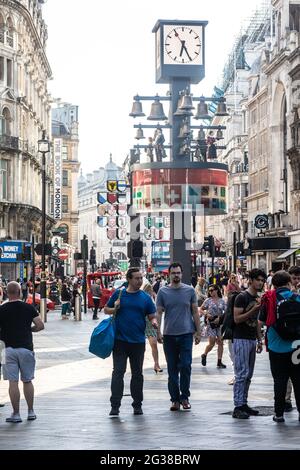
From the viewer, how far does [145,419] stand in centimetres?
1325

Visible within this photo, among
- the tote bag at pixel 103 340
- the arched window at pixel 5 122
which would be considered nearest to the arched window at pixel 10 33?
the arched window at pixel 5 122

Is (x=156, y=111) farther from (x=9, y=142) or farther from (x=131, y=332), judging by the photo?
(x=9, y=142)

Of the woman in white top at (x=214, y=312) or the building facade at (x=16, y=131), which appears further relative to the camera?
the building facade at (x=16, y=131)

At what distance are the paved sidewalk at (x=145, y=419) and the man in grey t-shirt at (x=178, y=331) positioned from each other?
334 millimetres

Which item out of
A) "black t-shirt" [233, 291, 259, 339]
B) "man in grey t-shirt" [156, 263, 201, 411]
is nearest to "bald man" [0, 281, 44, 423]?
"man in grey t-shirt" [156, 263, 201, 411]

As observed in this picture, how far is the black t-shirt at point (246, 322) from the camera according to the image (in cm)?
1358

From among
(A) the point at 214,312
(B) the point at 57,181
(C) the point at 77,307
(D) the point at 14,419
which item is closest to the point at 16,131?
(B) the point at 57,181

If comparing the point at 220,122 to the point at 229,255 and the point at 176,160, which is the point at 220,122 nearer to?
the point at 229,255

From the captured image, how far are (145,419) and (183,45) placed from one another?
2692cm

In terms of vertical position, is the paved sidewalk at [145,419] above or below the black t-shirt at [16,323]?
below

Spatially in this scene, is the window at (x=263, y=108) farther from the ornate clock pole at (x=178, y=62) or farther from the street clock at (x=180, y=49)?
the street clock at (x=180, y=49)

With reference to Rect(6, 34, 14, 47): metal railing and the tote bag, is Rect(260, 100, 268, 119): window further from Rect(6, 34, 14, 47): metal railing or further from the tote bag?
the tote bag

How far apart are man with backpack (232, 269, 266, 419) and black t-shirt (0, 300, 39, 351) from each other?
97.1 inches
